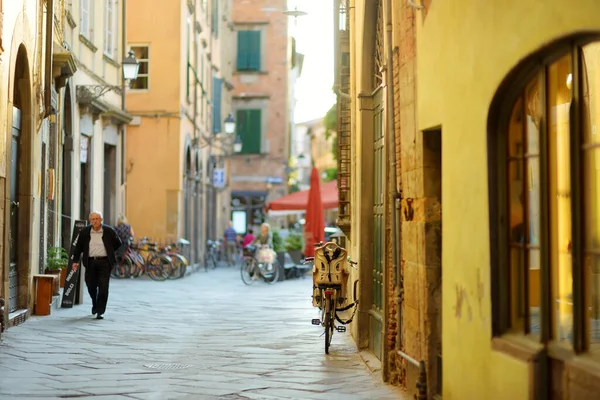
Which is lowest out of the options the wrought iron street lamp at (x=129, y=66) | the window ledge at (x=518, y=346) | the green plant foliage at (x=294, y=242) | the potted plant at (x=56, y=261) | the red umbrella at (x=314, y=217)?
the window ledge at (x=518, y=346)

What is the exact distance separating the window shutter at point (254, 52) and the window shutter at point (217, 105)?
8.36 meters

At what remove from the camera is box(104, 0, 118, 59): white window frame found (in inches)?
951

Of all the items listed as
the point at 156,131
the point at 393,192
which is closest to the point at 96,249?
the point at 393,192

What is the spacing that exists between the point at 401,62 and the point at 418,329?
2.24 m

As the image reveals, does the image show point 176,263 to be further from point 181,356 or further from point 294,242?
point 181,356

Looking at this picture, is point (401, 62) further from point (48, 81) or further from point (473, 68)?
point (48, 81)

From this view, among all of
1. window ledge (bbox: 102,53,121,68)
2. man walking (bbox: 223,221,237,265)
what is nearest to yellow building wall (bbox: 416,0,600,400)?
window ledge (bbox: 102,53,121,68)

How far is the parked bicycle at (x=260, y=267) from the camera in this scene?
87.0 feet

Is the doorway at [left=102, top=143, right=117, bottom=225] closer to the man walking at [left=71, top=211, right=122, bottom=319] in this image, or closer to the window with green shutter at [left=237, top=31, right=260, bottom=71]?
the man walking at [left=71, top=211, right=122, bottom=319]

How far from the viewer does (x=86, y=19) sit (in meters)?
21.9

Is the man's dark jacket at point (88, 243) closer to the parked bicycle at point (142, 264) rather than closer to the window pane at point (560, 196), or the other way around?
the parked bicycle at point (142, 264)

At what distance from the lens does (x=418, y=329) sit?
862cm

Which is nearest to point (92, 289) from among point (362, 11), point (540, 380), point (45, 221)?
point (45, 221)

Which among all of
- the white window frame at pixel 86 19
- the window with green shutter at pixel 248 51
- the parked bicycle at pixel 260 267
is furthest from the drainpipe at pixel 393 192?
the window with green shutter at pixel 248 51
